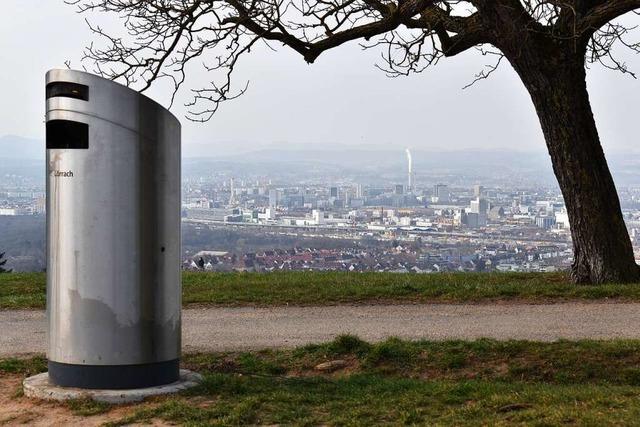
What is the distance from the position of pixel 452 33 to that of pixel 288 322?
636 cm

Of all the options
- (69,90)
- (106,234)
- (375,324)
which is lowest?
(375,324)

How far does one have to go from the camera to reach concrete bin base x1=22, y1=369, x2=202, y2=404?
24.7 feet

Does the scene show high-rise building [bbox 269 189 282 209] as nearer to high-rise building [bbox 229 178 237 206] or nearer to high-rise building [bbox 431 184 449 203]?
high-rise building [bbox 229 178 237 206]

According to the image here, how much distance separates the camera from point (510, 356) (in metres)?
9.60

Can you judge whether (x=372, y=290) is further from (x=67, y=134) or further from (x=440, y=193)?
(x=440, y=193)

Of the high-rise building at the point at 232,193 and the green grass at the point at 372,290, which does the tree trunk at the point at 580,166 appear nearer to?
the green grass at the point at 372,290

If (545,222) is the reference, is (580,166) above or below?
above

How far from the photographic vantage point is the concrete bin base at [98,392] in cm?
753

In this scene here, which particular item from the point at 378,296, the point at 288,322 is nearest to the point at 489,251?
the point at 378,296

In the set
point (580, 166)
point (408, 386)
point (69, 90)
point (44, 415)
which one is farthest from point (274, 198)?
point (44, 415)

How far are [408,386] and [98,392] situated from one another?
2.39 meters

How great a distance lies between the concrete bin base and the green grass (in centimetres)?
577

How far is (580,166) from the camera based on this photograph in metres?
14.6

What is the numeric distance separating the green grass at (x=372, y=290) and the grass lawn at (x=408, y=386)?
3.70 meters
